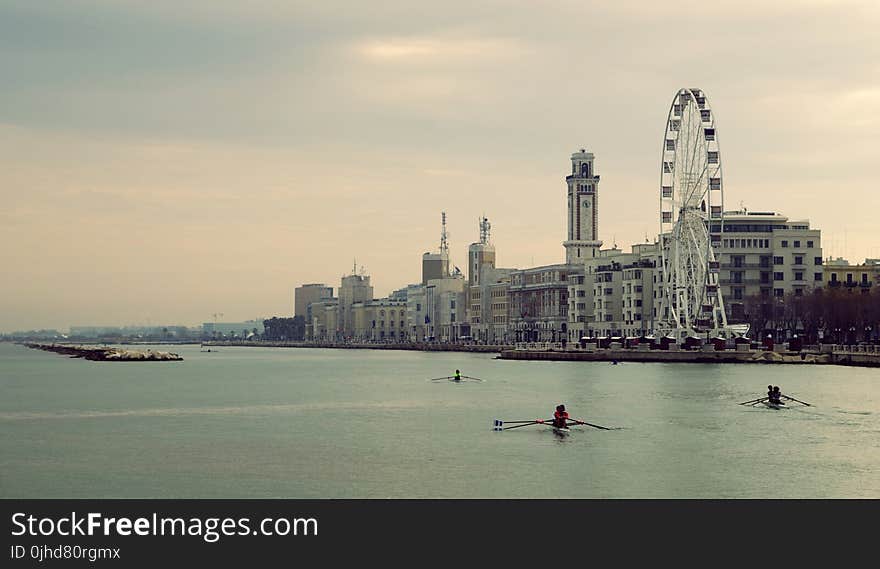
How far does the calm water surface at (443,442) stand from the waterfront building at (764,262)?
7583cm

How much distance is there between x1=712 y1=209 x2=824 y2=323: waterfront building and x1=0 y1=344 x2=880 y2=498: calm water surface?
249 ft

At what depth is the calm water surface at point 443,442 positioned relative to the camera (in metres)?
49.4

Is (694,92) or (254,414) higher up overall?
(694,92)

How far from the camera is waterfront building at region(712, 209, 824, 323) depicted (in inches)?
7544

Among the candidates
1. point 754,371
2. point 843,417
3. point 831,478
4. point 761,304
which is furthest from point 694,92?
point 831,478

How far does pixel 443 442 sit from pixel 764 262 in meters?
138
